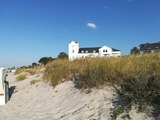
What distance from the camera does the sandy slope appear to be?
664cm

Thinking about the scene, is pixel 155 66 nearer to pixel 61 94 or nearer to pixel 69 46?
pixel 61 94

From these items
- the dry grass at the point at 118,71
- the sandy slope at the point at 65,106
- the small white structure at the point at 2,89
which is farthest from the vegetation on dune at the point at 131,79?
the small white structure at the point at 2,89

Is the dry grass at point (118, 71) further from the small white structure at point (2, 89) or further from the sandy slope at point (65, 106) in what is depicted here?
the small white structure at point (2, 89)

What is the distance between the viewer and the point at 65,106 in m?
8.23

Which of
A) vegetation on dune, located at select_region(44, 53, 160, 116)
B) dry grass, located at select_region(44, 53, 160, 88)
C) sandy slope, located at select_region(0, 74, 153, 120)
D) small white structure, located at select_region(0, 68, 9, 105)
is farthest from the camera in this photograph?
small white structure, located at select_region(0, 68, 9, 105)

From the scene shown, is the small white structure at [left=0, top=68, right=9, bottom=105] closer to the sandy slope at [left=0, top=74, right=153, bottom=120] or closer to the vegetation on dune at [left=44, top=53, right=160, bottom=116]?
the sandy slope at [left=0, top=74, right=153, bottom=120]

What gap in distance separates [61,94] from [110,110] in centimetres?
409

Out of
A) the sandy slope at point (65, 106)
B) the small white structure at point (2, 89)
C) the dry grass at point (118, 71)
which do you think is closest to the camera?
the sandy slope at point (65, 106)

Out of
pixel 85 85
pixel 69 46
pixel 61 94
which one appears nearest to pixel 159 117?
pixel 85 85

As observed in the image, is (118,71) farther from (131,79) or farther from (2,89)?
(2,89)

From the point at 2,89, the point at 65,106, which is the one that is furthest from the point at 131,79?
the point at 2,89

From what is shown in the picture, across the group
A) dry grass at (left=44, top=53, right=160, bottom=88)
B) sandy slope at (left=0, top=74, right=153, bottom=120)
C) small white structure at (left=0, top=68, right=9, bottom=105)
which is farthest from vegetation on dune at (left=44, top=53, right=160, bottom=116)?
small white structure at (left=0, top=68, right=9, bottom=105)

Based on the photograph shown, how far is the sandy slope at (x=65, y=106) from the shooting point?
21.8 ft

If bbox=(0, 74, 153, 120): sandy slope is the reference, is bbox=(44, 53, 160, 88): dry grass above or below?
above
